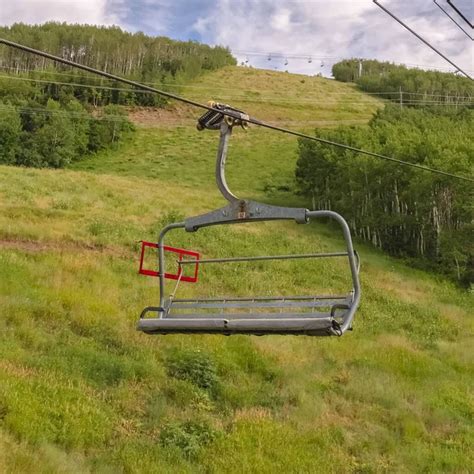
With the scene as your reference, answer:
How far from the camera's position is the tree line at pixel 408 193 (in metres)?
31.0

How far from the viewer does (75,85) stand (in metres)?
71.9

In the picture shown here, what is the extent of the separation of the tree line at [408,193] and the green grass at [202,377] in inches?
338

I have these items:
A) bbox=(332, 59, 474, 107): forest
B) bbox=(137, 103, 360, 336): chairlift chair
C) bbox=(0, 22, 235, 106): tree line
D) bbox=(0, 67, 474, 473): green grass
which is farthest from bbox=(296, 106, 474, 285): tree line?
bbox=(332, 59, 474, 107): forest

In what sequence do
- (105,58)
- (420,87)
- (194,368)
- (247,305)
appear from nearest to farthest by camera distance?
(247,305), (194,368), (105,58), (420,87)

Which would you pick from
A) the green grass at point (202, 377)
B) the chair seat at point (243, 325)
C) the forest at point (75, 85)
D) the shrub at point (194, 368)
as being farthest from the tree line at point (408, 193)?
the chair seat at point (243, 325)

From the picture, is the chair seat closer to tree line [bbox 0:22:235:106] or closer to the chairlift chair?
the chairlift chair

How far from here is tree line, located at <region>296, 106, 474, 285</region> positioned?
31.0m

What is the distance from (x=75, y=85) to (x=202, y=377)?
6752 centimetres

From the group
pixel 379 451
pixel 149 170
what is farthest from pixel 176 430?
pixel 149 170

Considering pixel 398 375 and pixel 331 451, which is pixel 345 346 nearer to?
pixel 398 375

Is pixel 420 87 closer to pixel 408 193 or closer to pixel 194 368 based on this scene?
pixel 408 193

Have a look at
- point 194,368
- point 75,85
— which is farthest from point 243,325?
point 75,85

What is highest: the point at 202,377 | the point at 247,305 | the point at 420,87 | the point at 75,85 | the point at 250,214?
the point at 420,87

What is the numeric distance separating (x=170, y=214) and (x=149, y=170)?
101 feet
